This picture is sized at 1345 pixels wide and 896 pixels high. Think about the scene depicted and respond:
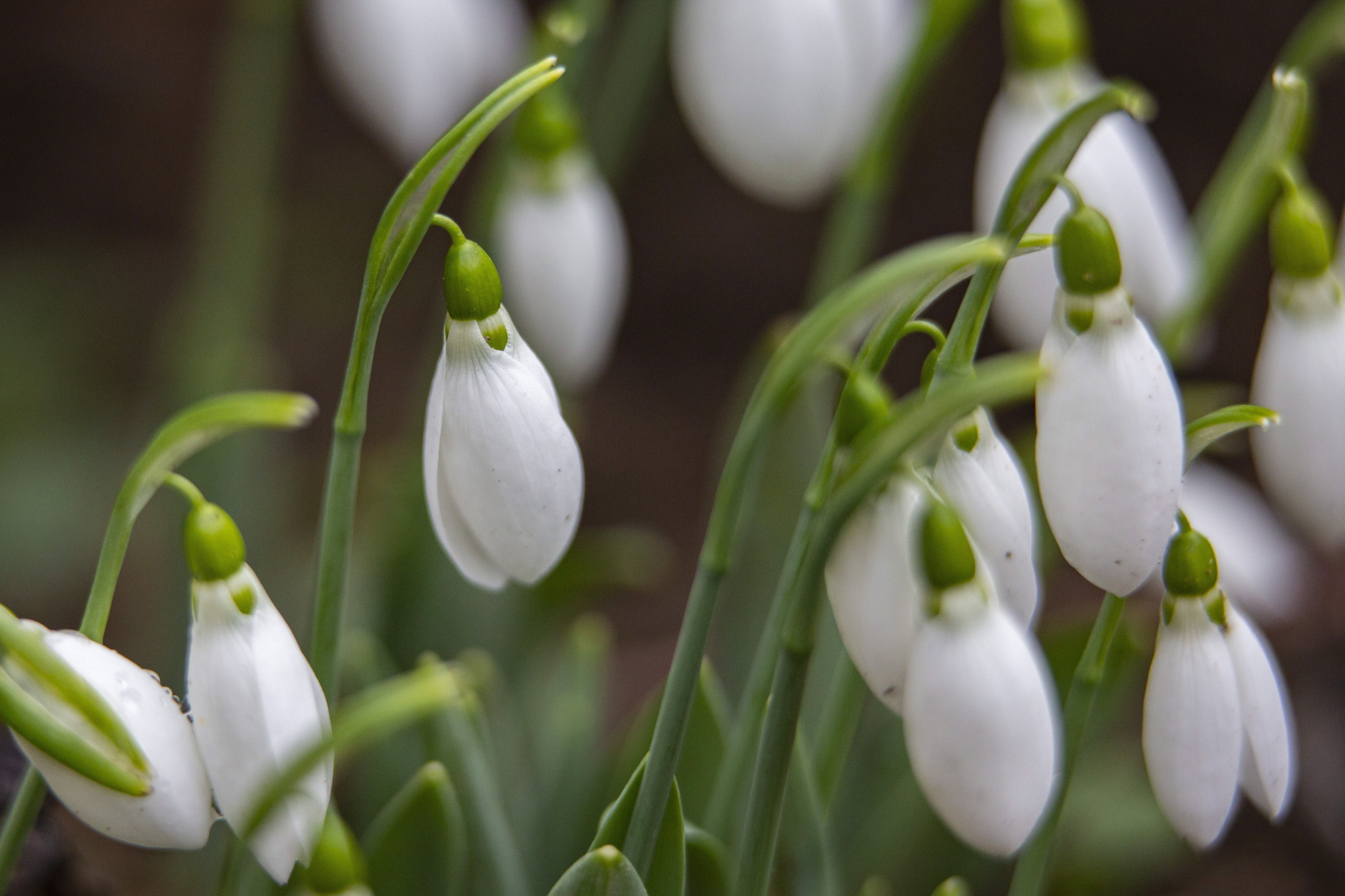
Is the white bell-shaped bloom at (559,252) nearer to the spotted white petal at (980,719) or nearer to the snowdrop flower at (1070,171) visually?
the snowdrop flower at (1070,171)

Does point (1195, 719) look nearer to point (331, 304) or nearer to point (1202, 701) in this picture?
point (1202, 701)

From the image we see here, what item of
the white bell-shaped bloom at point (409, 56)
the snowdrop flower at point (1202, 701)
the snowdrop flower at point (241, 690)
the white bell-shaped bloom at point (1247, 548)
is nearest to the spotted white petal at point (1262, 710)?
the snowdrop flower at point (1202, 701)

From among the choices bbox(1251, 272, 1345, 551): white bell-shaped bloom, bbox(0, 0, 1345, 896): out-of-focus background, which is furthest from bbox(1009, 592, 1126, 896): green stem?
bbox(0, 0, 1345, 896): out-of-focus background

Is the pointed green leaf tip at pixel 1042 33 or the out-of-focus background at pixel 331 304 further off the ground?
the pointed green leaf tip at pixel 1042 33

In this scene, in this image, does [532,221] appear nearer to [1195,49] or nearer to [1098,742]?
[1098,742]

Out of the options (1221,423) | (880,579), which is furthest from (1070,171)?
(880,579)

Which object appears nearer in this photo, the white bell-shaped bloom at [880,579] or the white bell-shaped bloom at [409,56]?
Result: the white bell-shaped bloom at [880,579]

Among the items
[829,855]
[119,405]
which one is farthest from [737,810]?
[119,405]
